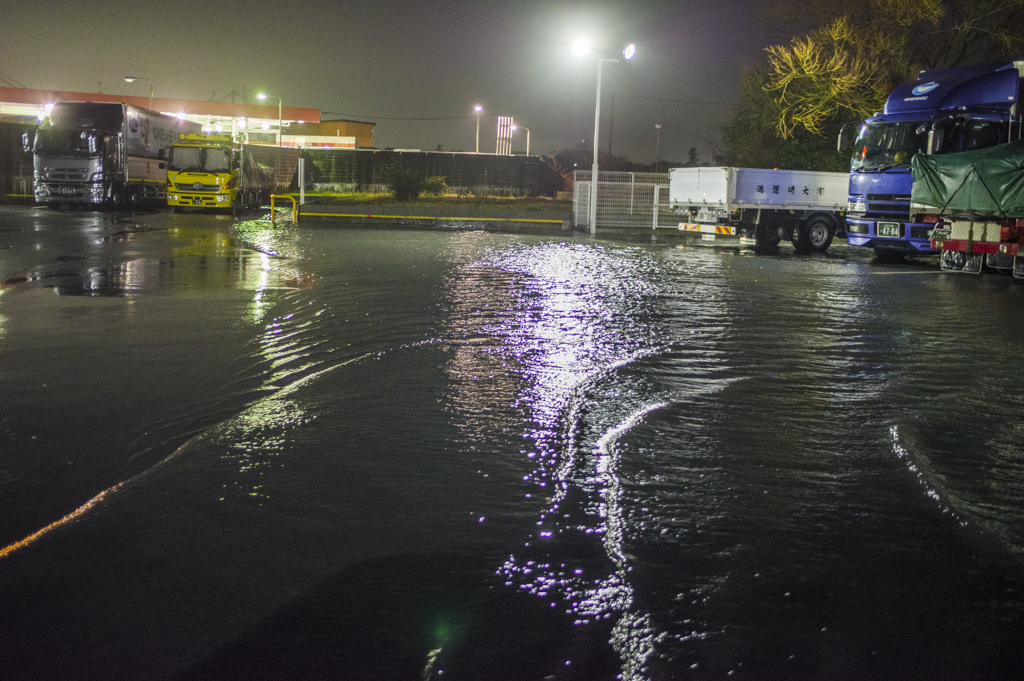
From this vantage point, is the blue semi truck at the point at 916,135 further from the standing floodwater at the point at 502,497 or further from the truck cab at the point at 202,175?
the truck cab at the point at 202,175

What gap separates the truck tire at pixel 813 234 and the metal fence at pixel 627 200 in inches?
303

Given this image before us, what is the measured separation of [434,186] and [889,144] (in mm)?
28437

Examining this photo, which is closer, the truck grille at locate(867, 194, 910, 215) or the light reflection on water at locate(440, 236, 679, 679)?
the light reflection on water at locate(440, 236, 679, 679)

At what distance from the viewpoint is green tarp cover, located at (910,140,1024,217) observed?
16.8 metres

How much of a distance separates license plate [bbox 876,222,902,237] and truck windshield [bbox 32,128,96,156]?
26.4 meters

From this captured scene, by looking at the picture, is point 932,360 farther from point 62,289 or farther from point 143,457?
point 62,289

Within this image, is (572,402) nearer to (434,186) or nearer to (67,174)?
(67,174)

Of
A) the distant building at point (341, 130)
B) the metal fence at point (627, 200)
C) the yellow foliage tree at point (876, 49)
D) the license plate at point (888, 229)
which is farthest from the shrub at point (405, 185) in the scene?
the distant building at point (341, 130)

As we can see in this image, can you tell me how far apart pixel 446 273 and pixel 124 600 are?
12.1 metres

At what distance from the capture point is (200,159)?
3384cm

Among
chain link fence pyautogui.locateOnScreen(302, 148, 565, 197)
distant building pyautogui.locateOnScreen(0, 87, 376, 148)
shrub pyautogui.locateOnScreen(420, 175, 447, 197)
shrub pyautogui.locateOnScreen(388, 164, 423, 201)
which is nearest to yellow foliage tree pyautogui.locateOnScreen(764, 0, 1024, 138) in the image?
shrub pyautogui.locateOnScreen(388, 164, 423, 201)

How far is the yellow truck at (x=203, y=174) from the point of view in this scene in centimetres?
3347

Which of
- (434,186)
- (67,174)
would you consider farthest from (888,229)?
(434,186)

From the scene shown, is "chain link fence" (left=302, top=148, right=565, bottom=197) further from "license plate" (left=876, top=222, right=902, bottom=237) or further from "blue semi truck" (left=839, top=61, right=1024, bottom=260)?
"license plate" (left=876, top=222, right=902, bottom=237)
